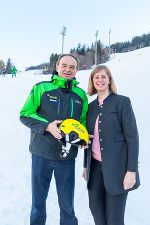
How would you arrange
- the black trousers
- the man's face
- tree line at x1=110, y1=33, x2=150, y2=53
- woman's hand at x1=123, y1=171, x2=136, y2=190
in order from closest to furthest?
woman's hand at x1=123, y1=171, x2=136, y2=190, the black trousers, the man's face, tree line at x1=110, y1=33, x2=150, y2=53

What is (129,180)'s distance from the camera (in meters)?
3.15

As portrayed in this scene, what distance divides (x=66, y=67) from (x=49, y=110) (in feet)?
1.73

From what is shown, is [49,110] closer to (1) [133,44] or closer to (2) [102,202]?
(2) [102,202]

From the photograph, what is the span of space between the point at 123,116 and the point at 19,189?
2.85 m

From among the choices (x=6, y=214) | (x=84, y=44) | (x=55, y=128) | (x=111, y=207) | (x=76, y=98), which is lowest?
(x=6, y=214)

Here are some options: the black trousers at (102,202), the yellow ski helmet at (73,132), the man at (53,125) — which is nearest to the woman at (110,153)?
the black trousers at (102,202)

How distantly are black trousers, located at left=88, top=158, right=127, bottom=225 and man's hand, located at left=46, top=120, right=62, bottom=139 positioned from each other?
1.60 ft

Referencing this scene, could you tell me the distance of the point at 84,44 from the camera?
307ft

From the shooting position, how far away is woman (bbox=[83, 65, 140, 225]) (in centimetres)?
318

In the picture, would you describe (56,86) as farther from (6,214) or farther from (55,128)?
(6,214)

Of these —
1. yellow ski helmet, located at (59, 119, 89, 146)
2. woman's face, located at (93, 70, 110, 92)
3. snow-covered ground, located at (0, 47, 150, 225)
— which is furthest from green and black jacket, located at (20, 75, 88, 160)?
→ snow-covered ground, located at (0, 47, 150, 225)

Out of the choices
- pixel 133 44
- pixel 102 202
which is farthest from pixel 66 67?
pixel 133 44

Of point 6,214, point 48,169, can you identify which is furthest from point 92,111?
point 6,214

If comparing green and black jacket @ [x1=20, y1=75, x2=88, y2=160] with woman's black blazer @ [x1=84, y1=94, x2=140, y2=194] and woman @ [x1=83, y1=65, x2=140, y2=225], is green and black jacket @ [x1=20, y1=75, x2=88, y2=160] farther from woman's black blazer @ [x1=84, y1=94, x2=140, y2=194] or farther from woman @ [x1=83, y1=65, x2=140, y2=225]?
woman's black blazer @ [x1=84, y1=94, x2=140, y2=194]
